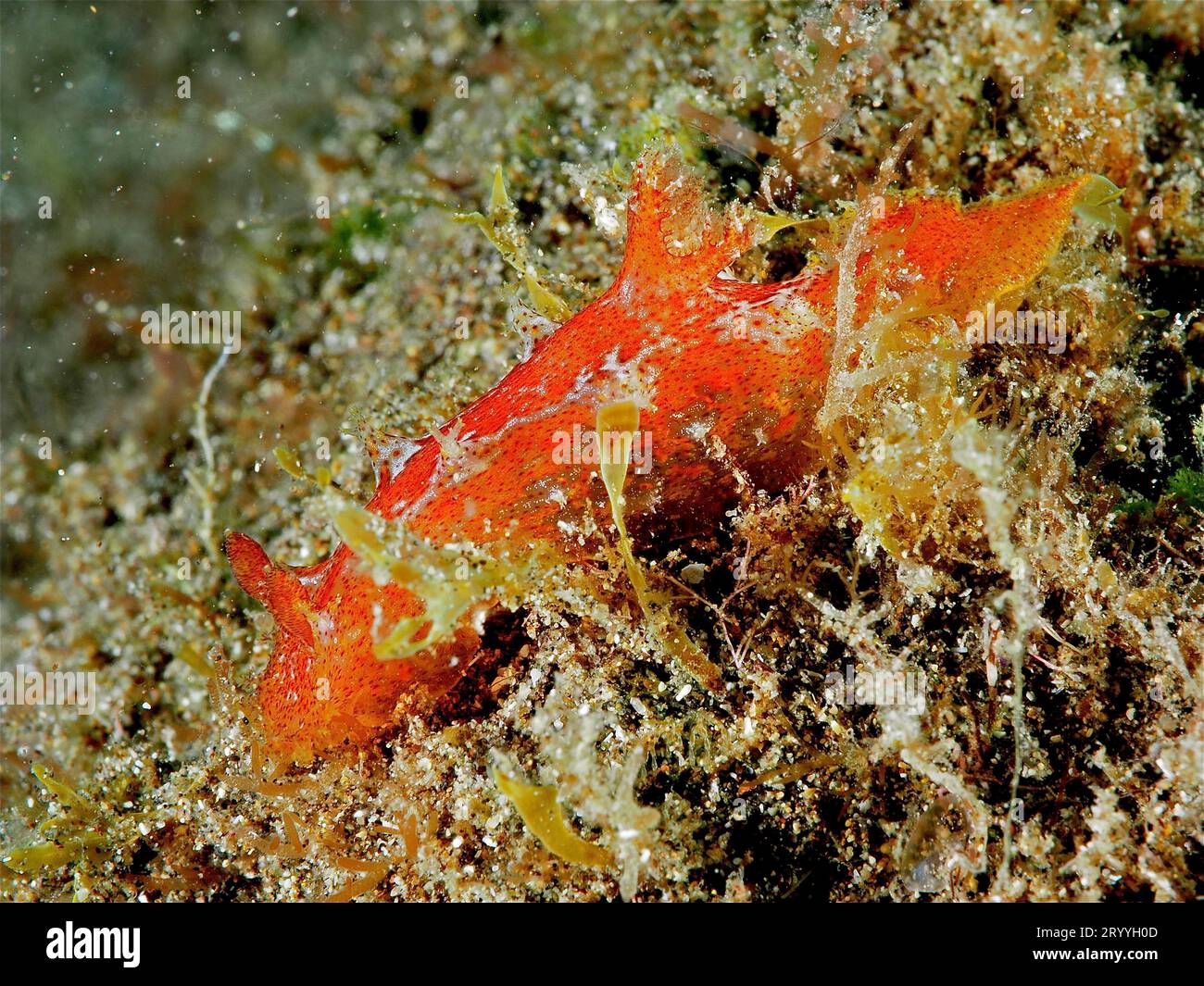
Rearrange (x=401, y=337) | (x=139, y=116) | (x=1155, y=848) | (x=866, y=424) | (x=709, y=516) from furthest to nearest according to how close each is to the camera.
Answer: (x=139, y=116) < (x=401, y=337) < (x=709, y=516) < (x=866, y=424) < (x=1155, y=848)

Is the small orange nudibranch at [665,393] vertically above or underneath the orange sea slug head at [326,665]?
above

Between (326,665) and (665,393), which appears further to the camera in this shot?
(326,665)

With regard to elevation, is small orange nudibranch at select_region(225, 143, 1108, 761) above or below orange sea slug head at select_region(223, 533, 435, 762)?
above

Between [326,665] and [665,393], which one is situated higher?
[665,393]

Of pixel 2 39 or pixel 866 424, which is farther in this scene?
pixel 2 39

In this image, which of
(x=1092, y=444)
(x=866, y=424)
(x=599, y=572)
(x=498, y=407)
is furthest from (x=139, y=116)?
(x=1092, y=444)
